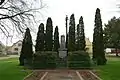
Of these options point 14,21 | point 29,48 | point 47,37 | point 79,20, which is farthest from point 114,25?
point 14,21

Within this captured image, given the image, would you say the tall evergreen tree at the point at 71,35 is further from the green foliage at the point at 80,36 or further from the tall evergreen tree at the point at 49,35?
the tall evergreen tree at the point at 49,35

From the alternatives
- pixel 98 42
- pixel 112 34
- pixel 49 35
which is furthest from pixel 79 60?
pixel 112 34

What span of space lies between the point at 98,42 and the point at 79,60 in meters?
8.24

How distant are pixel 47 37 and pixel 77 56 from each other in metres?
11.1

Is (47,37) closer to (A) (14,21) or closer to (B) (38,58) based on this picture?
(B) (38,58)

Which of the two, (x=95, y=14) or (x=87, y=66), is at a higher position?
(x=95, y=14)

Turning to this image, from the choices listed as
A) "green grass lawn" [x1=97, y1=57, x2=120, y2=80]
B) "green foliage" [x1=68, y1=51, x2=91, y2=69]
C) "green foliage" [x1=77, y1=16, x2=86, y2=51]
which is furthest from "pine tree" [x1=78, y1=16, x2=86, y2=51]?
"green grass lawn" [x1=97, y1=57, x2=120, y2=80]

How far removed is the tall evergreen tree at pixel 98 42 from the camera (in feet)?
158

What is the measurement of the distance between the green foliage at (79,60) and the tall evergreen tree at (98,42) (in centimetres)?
481

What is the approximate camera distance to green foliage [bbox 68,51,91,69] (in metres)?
42.6

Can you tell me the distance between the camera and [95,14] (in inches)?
2036

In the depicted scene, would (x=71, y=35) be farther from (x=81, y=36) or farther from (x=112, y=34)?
(x=112, y=34)

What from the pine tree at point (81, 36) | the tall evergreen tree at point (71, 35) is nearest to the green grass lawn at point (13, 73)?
the tall evergreen tree at point (71, 35)

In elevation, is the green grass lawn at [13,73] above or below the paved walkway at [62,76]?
above
